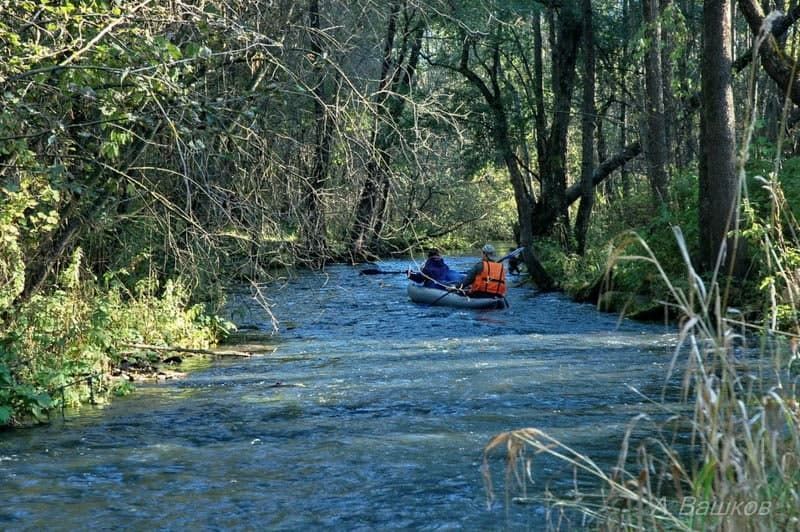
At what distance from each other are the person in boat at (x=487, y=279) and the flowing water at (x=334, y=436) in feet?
15.5

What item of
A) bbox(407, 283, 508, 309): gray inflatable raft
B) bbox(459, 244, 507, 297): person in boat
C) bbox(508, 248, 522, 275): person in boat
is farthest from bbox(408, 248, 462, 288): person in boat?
bbox(508, 248, 522, 275): person in boat

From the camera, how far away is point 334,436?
8.56 meters

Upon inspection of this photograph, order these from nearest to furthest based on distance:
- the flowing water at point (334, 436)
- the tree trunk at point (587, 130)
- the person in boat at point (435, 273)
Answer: the flowing water at point (334, 436)
the person in boat at point (435, 273)
the tree trunk at point (587, 130)

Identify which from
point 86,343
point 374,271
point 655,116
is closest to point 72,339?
point 86,343

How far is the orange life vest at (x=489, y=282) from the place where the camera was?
19.6m

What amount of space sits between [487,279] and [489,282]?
0.08m

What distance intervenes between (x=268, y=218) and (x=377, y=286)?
13.6 meters

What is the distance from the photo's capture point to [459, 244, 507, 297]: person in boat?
19.6 m

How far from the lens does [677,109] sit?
31.8 metres

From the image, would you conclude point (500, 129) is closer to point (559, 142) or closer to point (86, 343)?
point (559, 142)

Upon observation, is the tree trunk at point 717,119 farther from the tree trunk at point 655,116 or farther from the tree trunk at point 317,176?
the tree trunk at point 317,176

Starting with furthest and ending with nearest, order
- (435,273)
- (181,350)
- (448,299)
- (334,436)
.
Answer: (435,273) → (448,299) → (181,350) → (334,436)

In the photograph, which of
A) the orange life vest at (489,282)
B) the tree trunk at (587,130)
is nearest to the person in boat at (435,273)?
the orange life vest at (489,282)

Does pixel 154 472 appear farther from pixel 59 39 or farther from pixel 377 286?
pixel 377 286
